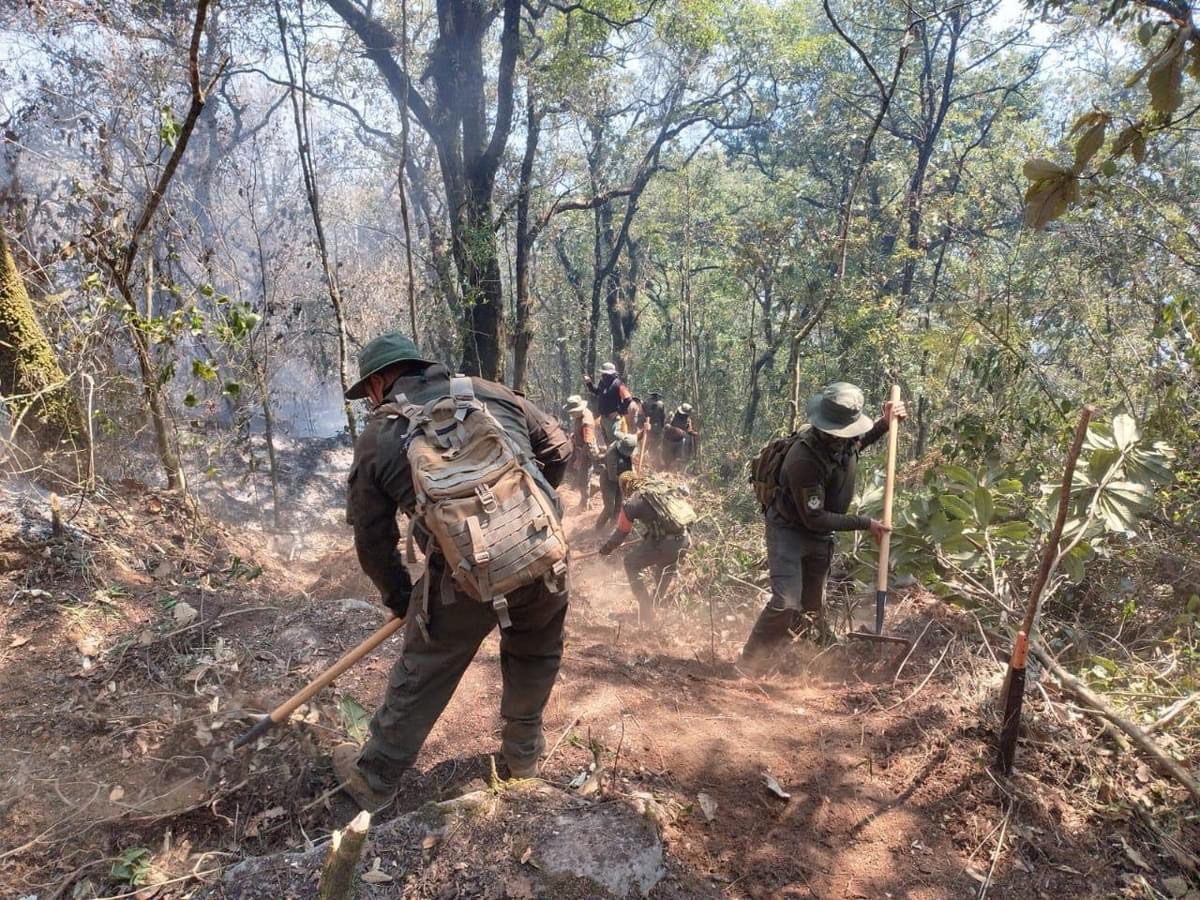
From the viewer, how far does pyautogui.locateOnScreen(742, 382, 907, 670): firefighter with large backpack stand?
14.3 ft

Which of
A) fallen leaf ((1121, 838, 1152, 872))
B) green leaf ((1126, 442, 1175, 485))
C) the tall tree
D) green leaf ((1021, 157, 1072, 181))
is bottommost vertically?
fallen leaf ((1121, 838, 1152, 872))

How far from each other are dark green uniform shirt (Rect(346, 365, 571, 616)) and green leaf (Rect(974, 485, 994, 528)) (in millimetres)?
2630

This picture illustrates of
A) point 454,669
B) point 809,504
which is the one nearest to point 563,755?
point 454,669

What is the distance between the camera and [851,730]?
3578 millimetres

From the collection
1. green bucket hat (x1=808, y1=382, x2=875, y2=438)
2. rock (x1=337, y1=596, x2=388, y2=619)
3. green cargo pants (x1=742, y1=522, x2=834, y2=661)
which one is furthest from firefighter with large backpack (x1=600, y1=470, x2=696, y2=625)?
rock (x1=337, y1=596, x2=388, y2=619)

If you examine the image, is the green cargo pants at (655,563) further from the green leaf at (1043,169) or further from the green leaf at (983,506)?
the green leaf at (1043,169)

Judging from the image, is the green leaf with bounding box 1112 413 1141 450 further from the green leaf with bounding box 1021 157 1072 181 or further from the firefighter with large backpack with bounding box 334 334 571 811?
the firefighter with large backpack with bounding box 334 334 571 811

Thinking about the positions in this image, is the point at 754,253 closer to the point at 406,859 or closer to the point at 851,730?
the point at 851,730

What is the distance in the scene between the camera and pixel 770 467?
4742 mm

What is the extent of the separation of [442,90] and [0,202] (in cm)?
644

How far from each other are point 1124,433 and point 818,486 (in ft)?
5.38

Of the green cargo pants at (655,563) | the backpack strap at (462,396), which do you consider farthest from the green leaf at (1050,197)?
the green cargo pants at (655,563)

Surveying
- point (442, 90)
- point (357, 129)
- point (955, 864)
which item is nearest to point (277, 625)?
point (955, 864)

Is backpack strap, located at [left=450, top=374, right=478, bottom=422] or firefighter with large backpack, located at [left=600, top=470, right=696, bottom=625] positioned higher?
backpack strap, located at [left=450, top=374, right=478, bottom=422]
